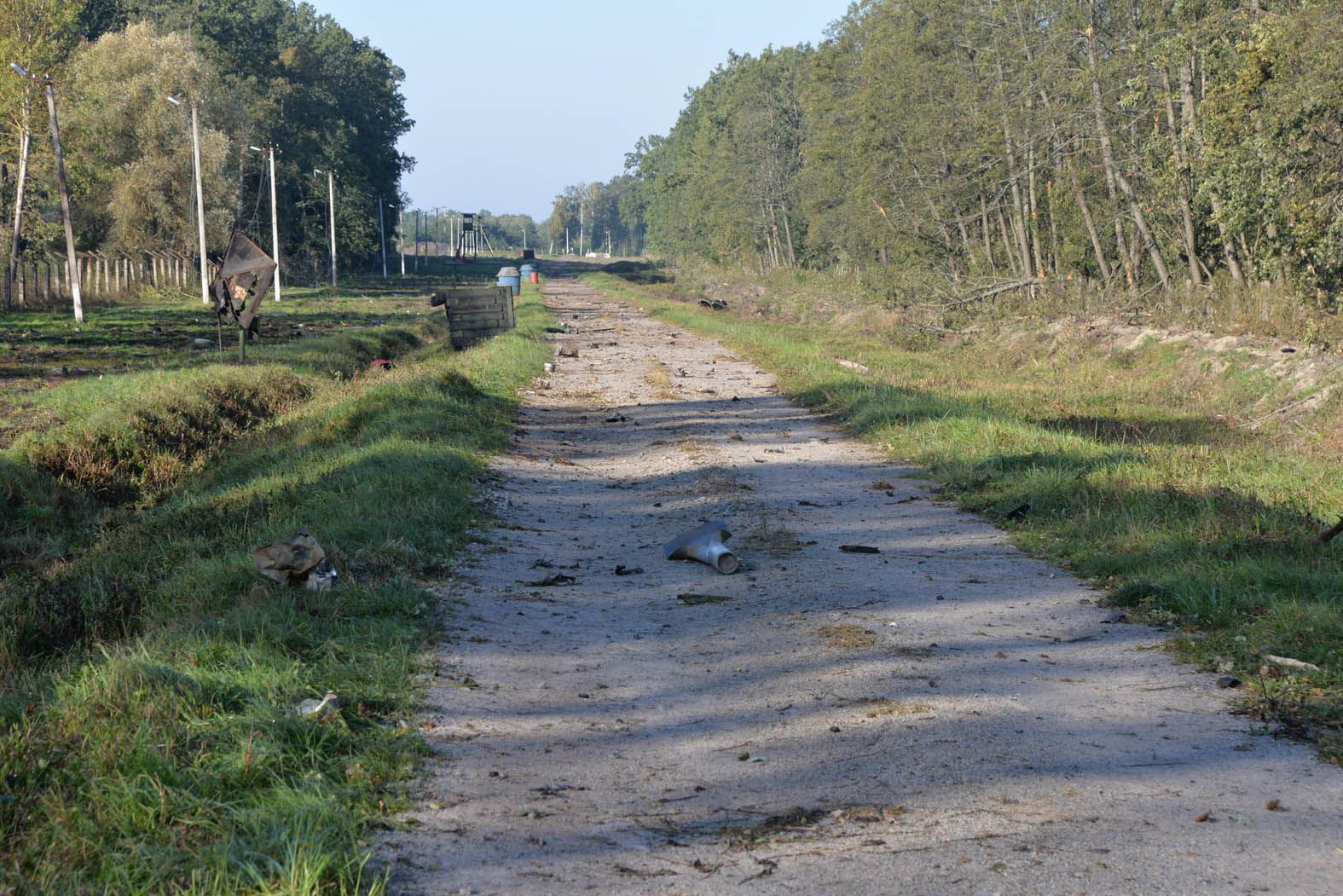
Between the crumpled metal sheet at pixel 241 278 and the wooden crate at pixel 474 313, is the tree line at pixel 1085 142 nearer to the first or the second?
the wooden crate at pixel 474 313

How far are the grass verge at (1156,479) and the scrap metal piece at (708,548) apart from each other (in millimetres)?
2537

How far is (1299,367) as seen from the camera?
17.8 metres

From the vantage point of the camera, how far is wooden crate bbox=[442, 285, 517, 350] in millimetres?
30766

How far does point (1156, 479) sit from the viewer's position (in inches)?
430

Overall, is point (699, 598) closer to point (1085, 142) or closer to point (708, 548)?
point (708, 548)

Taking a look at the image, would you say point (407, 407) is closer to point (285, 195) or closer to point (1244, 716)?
point (1244, 716)

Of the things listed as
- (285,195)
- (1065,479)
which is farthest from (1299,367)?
(285,195)

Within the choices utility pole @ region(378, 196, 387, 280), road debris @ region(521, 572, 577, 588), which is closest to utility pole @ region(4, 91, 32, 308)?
road debris @ region(521, 572, 577, 588)

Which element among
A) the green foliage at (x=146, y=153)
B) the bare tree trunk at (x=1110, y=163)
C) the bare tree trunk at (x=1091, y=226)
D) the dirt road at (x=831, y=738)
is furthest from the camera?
the green foliage at (x=146, y=153)

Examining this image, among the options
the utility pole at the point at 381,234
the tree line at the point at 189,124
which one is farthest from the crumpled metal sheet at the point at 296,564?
the utility pole at the point at 381,234

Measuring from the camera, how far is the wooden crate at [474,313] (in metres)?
30.8

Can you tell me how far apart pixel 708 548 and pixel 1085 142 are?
20953 millimetres

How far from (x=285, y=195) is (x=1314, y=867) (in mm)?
80380

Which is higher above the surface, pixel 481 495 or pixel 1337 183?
pixel 1337 183
